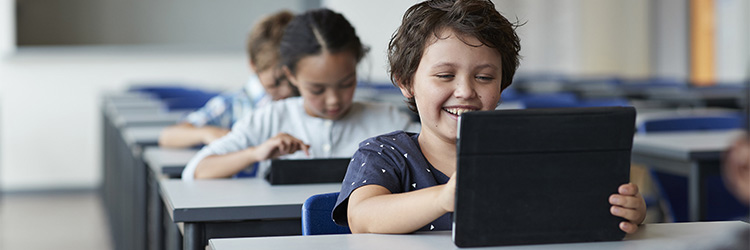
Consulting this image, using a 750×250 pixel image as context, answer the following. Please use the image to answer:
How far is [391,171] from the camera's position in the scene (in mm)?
1228

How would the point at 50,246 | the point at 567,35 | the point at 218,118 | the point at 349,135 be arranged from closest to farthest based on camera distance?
the point at 349,135 < the point at 218,118 < the point at 50,246 < the point at 567,35

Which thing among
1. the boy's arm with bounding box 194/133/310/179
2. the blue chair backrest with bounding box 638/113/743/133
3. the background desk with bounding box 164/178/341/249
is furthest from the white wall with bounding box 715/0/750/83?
the background desk with bounding box 164/178/341/249

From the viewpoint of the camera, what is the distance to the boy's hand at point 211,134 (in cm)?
249

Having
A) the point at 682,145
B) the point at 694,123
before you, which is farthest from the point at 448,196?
the point at 694,123

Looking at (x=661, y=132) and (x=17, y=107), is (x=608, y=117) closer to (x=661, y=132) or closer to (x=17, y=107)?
(x=661, y=132)

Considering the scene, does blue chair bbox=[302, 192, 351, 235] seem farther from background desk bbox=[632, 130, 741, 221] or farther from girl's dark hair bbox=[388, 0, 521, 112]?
background desk bbox=[632, 130, 741, 221]

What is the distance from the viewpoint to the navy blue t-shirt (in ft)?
3.99

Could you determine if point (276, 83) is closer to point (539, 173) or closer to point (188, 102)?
point (539, 173)

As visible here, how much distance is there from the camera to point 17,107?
598 cm

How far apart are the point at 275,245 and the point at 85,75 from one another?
540 cm

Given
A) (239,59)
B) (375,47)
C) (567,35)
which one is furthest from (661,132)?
(567,35)

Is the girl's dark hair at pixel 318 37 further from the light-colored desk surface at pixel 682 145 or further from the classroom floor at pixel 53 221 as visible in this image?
the classroom floor at pixel 53 221

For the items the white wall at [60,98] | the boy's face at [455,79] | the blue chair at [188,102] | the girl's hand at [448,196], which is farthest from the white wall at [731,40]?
the girl's hand at [448,196]

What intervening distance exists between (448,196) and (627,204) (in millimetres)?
208
